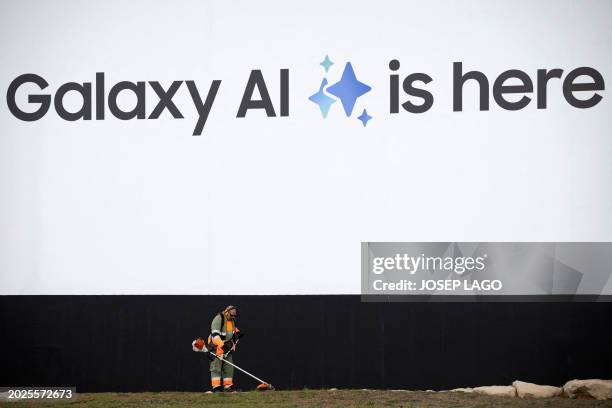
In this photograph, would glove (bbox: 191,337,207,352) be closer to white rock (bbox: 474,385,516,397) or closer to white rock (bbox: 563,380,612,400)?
white rock (bbox: 474,385,516,397)

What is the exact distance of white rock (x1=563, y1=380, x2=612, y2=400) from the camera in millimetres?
15195

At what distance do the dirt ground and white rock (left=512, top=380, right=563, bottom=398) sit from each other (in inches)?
6.7

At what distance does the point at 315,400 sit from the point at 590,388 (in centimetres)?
450

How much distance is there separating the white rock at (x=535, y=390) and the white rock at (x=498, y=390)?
10 cm

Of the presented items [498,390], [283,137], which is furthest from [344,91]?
[498,390]

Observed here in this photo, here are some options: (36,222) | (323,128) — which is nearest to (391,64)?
(323,128)

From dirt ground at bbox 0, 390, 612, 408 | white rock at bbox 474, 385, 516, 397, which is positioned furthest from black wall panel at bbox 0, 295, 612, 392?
dirt ground at bbox 0, 390, 612, 408

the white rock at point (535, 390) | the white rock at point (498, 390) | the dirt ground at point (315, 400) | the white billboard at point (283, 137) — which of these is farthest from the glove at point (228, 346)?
the white rock at point (535, 390)

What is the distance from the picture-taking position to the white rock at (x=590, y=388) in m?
15.2

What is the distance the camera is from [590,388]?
15320 mm

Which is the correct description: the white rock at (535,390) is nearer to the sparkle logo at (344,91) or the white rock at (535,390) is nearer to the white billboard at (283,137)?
the white billboard at (283,137)

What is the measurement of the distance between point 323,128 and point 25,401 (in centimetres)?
700

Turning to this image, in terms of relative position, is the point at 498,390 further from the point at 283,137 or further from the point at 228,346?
the point at 283,137

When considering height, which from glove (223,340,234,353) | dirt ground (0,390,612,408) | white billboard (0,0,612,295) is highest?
white billboard (0,0,612,295)
